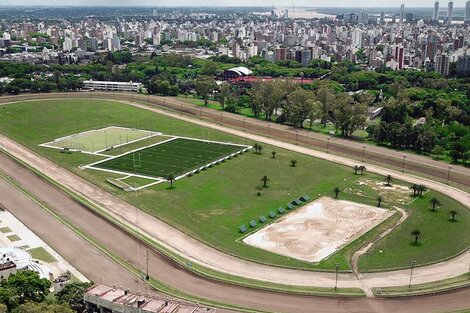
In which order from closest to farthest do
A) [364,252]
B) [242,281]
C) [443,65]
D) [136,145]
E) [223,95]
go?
1. [242,281]
2. [364,252]
3. [136,145]
4. [223,95]
5. [443,65]

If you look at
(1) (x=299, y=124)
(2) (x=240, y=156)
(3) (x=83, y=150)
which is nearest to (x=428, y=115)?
(1) (x=299, y=124)

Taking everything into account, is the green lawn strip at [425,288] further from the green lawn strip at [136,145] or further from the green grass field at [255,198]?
the green lawn strip at [136,145]

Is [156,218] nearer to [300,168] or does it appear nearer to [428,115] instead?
[300,168]

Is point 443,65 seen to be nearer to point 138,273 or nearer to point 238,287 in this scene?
point 238,287

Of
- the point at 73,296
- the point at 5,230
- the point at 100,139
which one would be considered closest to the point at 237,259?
the point at 73,296

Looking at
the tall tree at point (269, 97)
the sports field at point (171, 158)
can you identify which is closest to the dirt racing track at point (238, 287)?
the sports field at point (171, 158)

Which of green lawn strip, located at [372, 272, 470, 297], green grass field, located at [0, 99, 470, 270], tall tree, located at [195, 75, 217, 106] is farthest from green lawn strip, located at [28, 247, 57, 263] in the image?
tall tree, located at [195, 75, 217, 106]
